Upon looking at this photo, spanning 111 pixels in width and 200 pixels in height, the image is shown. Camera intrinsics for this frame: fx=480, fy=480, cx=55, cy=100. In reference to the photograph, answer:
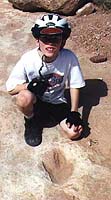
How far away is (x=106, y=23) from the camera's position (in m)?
5.62

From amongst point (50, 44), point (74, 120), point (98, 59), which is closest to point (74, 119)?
point (74, 120)

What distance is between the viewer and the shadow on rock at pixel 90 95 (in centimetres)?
413

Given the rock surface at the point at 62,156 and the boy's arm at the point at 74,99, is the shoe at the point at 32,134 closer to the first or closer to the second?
the rock surface at the point at 62,156

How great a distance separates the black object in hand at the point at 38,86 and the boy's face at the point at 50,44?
21 cm

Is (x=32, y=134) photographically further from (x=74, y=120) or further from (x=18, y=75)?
(x=18, y=75)

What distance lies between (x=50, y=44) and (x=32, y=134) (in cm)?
75

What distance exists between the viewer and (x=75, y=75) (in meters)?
3.79

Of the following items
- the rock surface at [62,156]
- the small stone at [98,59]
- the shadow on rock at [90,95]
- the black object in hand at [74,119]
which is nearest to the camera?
the rock surface at [62,156]

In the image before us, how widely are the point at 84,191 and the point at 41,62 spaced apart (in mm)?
1022

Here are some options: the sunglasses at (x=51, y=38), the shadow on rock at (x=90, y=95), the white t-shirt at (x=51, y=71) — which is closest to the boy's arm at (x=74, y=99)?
the white t-shirt at (x=51, y=71)

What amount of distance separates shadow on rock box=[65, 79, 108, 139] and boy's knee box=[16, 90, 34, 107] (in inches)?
23.9

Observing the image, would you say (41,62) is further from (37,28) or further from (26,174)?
(26,174)

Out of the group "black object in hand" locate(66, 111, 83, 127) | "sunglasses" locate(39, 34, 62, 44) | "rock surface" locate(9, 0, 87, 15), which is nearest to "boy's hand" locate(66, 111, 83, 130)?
"black object in hand" locate(66, 111, 83, 127)

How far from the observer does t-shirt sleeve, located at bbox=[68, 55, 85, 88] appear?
376 centimetres
